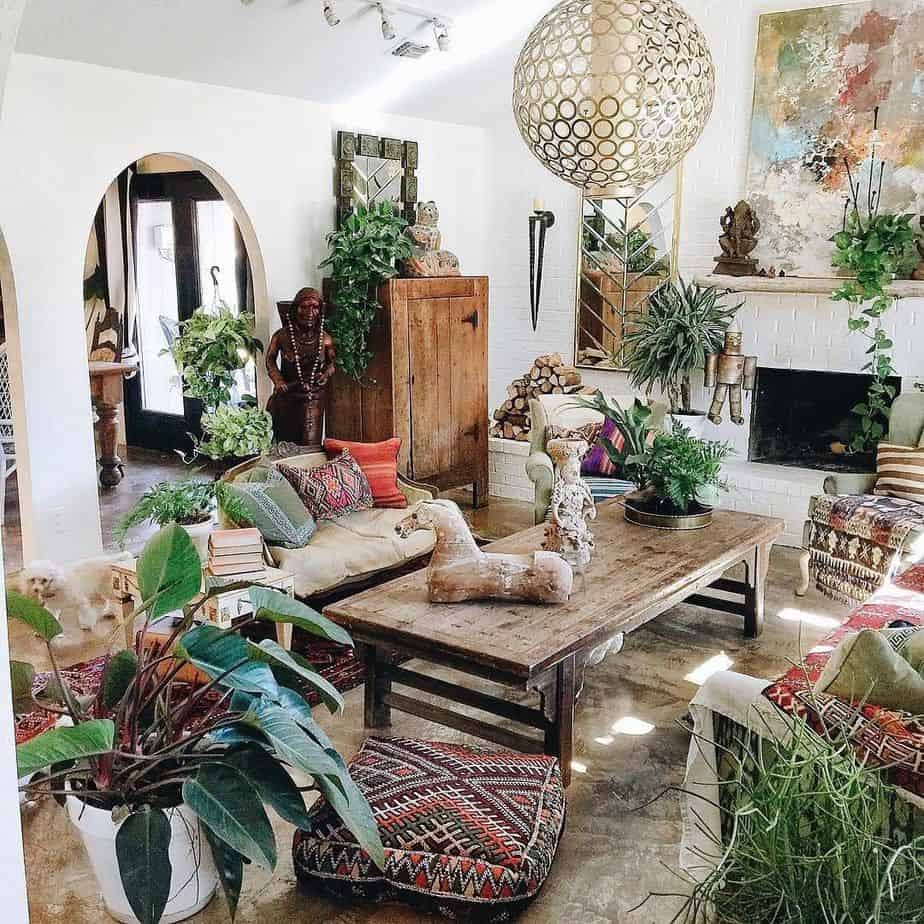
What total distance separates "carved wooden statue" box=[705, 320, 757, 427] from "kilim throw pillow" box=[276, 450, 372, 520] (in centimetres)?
249

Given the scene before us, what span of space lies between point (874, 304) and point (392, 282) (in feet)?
8.93

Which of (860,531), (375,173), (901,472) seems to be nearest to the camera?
(860,531)

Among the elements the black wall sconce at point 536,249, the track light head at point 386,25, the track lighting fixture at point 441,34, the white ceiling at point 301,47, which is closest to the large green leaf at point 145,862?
the white ceiling at point 301,47

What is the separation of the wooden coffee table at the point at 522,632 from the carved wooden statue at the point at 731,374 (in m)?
2.41

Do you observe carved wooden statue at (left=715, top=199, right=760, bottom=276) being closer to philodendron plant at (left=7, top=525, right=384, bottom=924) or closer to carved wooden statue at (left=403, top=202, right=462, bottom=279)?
carved wooden statue at (left=403, top=202, right=462, bottom=279)

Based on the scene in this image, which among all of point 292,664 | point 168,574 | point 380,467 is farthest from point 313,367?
point 292,664

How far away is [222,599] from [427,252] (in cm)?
317

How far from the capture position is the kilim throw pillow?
483 centimetres

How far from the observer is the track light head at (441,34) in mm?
5637

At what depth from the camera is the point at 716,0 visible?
20.4ft

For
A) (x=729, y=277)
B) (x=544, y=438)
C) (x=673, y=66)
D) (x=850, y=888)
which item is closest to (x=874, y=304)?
(x=729, y=277)

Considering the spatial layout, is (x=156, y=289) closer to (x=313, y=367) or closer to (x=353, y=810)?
(x=313, y=367)

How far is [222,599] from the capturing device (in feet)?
12.3

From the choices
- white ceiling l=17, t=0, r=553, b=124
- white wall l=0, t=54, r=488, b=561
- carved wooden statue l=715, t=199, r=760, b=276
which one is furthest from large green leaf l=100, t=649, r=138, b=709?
carved wooden statue l=715, t=199, r=760, b=276
